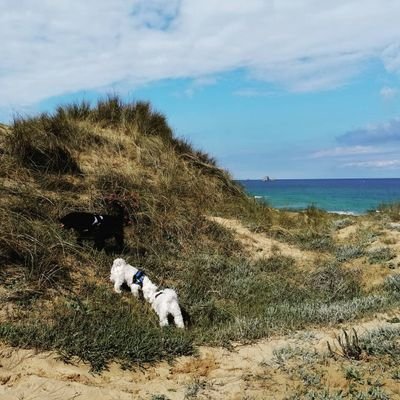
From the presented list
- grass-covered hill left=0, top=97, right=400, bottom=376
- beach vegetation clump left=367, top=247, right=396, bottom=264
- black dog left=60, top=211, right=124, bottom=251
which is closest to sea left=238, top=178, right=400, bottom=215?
grass-covered hill left=0, top=97, right=400, bottom=376

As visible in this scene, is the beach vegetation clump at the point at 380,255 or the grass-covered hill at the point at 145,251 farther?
the beach vegetation clump at the point at 380,255

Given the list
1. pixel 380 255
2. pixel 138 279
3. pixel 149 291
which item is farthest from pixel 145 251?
pixel 380 255

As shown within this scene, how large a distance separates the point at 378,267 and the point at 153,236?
422 cm

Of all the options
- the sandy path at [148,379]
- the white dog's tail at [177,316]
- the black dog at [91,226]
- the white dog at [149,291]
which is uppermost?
the black dog at [91,226]

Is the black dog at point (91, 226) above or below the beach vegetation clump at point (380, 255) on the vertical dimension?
above

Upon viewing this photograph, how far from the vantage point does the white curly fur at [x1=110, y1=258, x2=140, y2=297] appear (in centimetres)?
710

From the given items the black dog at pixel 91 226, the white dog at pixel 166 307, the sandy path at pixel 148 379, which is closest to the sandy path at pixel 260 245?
the black dog at pixel 91 226

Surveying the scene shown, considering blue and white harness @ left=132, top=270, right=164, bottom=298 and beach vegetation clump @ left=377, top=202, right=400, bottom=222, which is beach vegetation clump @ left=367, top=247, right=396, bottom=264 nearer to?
→ beach vegetation clump @ left=377, top=202, right=400, bottom=222

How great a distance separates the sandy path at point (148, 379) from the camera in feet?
14.7

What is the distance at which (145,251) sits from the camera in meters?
9.01

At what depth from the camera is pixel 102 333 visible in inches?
216

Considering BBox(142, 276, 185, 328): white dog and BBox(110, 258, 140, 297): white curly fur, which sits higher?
BBox(110, 258, 140, 297): white curly fur

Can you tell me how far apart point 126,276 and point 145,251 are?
177 centimetres

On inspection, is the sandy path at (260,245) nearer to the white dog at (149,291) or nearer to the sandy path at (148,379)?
the white dog at (149,291)
